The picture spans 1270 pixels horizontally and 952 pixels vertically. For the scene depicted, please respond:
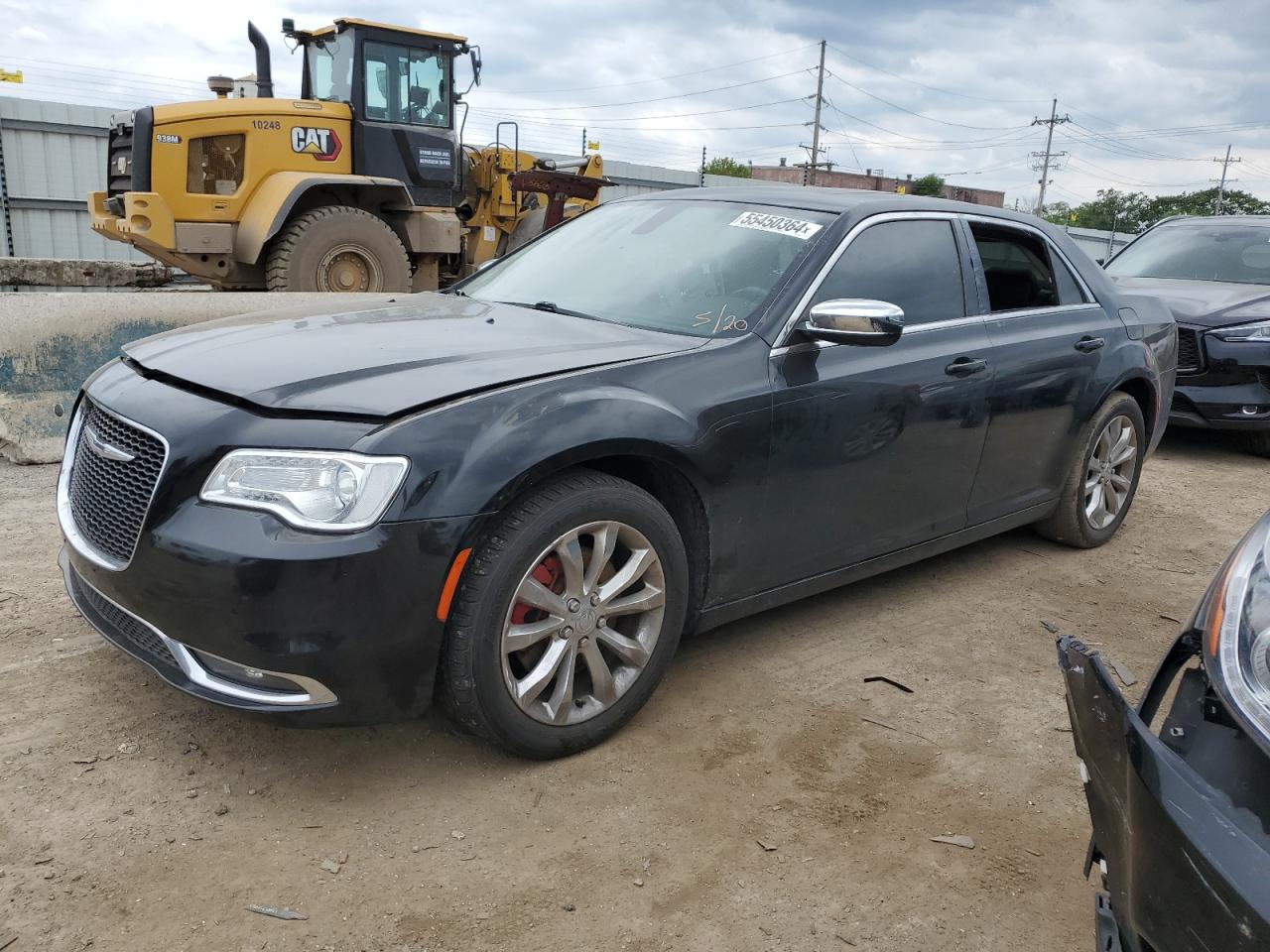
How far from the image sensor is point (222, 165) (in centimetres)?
980

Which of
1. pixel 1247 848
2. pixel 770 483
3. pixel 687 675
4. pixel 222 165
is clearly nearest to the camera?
pixel 1247 848

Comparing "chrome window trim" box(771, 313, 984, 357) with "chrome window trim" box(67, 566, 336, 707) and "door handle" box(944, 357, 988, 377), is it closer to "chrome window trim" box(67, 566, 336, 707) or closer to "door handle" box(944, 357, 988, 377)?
"door handle" box(944, 357, 988, 377)

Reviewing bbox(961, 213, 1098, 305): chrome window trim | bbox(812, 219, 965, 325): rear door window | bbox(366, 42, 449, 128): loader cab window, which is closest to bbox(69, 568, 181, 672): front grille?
bbox(812, 219, 965, 325): rear door window

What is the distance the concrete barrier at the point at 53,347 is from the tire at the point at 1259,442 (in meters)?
6.60

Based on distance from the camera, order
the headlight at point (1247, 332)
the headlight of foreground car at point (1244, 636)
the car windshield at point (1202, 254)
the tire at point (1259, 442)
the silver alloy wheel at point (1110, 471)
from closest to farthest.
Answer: the headlight of foreground car at point (1244, 636) → the silver alloy wheel at point (1110, 471) → the headlight at point (1247, 332) → the tire at point (1259, 442) → the car windshield at point (1202, 254)

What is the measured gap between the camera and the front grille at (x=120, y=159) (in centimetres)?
1002

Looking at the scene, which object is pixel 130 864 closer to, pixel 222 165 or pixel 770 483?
pixel 770 483

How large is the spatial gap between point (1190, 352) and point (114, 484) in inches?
277

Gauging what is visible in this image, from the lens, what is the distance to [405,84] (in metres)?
10.4

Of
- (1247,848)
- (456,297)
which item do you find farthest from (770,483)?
(1247,848)

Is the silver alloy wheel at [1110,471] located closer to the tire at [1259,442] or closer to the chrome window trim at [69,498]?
the tire at [1259,442]

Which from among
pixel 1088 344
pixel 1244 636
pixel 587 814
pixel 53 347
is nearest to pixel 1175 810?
pixel 1244 636

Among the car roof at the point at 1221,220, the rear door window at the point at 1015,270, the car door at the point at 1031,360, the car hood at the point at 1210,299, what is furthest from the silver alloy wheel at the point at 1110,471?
the car roof at the point at 1221,220

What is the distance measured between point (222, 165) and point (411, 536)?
862cm
